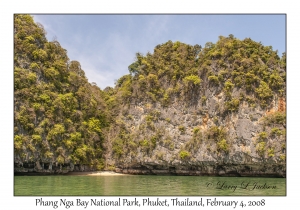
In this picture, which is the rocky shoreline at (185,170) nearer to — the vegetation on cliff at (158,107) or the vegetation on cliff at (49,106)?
the vegetation on cliff at (158,107)

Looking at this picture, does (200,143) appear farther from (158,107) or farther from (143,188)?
(143,188)

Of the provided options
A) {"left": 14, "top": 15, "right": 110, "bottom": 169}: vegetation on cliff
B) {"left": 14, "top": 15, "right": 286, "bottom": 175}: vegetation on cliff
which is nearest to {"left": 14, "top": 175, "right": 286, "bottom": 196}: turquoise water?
{"left": 14, "top": 15, "right": 110, "bottom": 169}: vegetation on cliff

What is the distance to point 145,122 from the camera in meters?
25.5

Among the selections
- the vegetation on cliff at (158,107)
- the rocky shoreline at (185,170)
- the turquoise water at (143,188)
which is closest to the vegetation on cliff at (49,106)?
the vegetation on cliff at (158,107)

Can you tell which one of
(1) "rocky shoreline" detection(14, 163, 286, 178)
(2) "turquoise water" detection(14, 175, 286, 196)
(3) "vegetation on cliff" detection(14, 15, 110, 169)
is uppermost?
(3) "vegetation on cliff" detection(14, 15, 110, 169)

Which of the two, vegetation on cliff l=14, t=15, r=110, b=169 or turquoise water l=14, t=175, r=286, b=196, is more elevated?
vegetation on cliff l=14, t=15, r=110, b=169

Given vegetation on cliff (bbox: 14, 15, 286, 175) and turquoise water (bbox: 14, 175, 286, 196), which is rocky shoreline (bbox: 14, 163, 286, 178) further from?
turquoise water (bbox: 14, 175, 286, 196)

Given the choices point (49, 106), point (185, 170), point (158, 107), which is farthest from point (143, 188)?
point (158, 107)

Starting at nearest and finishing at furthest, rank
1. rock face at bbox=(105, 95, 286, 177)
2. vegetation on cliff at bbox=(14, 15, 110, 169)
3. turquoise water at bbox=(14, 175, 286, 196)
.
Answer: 1. turquoise water at bbox=(14, 175, 286, 196)
2. vegetation on cliff at bbox=(14, 15, 110, 169)
3. rock face at bbox=(105, 95, 286, 177)

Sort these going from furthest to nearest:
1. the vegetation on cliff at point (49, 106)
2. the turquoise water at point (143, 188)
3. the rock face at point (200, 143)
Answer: the rock face at point (200, 143)
the vegetation on cliff at point (49, 106)
the turquoise water at point (143, 188)

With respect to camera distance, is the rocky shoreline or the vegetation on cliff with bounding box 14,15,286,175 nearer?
the vegetation on cliff with bounding box 14,15,286,175

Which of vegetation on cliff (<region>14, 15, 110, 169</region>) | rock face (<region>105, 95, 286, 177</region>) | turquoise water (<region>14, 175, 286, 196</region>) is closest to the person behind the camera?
turquoise water (<region>14, 175, 286, 196</region>)

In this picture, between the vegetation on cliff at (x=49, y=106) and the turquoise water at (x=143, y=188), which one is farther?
the vegetation on cliff at (x=49, y=106)
